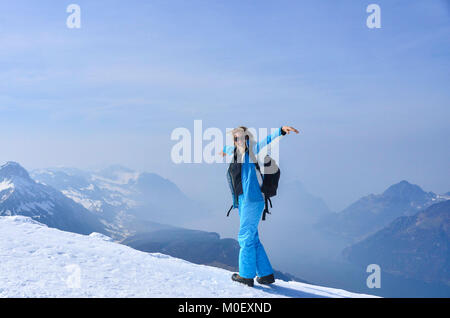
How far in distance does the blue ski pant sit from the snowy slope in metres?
0.46

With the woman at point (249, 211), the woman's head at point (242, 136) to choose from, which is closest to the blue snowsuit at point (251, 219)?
the woman at point (249, 211)

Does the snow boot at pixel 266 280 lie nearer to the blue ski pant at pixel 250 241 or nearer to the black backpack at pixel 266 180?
the blue ski pant at pixel 250 241

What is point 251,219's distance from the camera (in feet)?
29.8

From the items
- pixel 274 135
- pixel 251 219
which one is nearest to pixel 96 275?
pixel 251 219

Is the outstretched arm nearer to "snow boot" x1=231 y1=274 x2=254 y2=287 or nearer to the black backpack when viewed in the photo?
the black backpack

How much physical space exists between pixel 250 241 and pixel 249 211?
828 mm

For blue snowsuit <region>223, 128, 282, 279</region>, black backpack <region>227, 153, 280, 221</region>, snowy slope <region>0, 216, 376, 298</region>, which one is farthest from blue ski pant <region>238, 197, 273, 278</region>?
snowy slope <region>0, 216, 376, 298</region>

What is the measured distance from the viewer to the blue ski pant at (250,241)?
9.08 meters

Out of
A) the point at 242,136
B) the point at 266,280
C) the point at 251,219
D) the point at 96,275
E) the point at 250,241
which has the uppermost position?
the point at 242,136

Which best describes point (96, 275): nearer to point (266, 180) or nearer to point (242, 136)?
point (266, 180)
